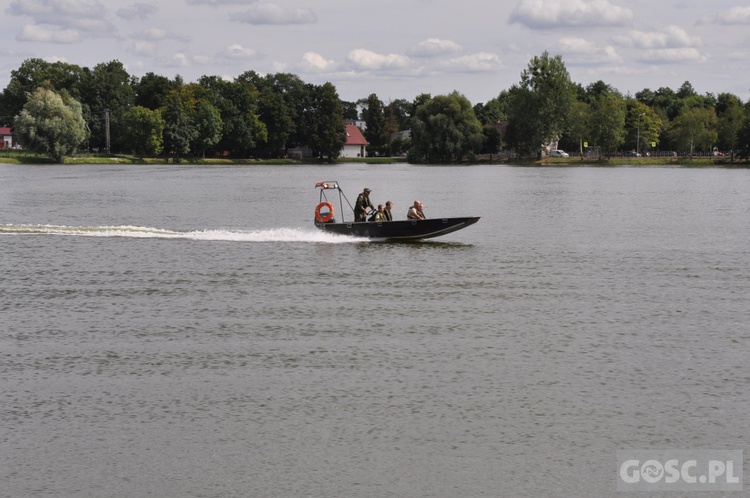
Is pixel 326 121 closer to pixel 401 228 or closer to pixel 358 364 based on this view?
pixel 401 228

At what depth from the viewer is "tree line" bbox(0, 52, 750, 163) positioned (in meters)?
156

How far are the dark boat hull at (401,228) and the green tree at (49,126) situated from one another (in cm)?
10208

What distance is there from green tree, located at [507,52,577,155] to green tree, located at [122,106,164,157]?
192 ft

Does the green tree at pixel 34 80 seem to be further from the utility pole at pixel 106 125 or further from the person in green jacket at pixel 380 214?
the person in green jacket at pixel 380 214

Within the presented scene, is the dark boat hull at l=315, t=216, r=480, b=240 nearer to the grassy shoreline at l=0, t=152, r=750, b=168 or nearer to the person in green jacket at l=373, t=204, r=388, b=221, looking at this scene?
the person in green jacket at l=373, t=204, r=388, b=221

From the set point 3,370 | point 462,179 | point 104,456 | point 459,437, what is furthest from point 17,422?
point 462,179

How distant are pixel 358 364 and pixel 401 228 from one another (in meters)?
A: 20.2

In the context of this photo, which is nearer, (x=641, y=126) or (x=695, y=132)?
(x=695, y=132)

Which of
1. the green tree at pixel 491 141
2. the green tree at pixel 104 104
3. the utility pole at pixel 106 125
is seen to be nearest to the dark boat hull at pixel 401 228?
the utility pole at pixel 106 125

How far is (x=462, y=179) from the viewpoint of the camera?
350 feet

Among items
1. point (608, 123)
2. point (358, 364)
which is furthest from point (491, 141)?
point (358, 364)

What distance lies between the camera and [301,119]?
179375 mm

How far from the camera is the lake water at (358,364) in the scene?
13.9 metres

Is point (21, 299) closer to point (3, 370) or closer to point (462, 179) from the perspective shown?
point (3, 370)
